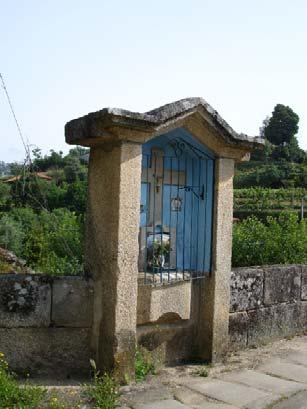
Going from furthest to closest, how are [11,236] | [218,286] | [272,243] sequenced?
[11,236] < [272,243] < [218,286]

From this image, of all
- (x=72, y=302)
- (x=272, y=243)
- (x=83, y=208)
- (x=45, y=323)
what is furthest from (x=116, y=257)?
(x=83, y=208)

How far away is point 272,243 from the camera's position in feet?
28.7

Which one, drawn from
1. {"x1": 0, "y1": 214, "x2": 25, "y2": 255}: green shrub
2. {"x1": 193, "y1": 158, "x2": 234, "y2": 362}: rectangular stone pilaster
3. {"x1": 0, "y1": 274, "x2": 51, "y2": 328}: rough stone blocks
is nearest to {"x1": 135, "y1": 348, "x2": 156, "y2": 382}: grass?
{"x1": 193, "y1": 158, "x2": 234, "y2": 362}: rectangular stone pilaster

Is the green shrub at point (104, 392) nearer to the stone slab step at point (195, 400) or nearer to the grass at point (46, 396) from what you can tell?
the grass at point (46, 396)

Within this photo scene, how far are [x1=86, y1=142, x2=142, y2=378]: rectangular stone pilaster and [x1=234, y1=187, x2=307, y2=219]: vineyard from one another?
40716mm

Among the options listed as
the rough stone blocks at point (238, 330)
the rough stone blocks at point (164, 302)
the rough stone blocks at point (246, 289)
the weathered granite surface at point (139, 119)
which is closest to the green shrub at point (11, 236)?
the rough stone blocks at point (246, 289)

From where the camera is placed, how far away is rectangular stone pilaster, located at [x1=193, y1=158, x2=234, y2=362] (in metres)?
5.38

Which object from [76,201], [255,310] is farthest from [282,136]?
[255,310]

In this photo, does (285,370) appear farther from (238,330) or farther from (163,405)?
(163,405)

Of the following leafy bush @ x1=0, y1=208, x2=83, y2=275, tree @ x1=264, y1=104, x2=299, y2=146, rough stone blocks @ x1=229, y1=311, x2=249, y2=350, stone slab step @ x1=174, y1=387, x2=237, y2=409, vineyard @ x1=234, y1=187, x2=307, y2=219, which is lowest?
stone slab step @ x1=174, y1=387, x2=237, y2=409

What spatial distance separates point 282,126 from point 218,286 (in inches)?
3492

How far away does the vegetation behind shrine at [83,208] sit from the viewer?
8.41m

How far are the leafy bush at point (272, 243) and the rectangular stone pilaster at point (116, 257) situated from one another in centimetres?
433

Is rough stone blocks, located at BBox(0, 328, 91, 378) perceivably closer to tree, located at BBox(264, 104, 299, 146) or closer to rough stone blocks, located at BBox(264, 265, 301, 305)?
rough stone blocks, located at BBox(264, 265, 301, 305)
